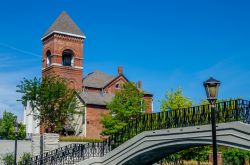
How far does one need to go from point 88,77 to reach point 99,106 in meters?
10.3

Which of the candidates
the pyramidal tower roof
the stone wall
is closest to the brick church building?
the pyramidal tower roof

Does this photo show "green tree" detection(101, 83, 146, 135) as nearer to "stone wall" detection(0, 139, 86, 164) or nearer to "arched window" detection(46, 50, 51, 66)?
"stone wall" detection(0, 139, 86, 164)

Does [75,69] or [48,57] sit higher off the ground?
[48,57]

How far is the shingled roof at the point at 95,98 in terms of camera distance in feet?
194

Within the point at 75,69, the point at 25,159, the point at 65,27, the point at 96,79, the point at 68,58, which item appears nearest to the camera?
the point at 25,159

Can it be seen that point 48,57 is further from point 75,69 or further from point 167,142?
point 167,142

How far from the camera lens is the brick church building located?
193 feet

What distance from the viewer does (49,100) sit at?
168 feet

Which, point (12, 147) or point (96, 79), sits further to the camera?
point (96, 79)

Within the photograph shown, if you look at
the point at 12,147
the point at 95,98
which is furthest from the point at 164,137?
the point at 95,98

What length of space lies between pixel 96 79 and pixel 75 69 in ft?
22.6

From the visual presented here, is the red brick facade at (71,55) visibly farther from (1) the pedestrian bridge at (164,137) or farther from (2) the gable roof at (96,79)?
(1) the pedestrian bridge at (164,137)

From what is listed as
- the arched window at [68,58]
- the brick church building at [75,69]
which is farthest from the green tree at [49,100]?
the arched window at [68,58]

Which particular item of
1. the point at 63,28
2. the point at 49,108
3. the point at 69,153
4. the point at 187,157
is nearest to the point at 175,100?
the point at 187,157
